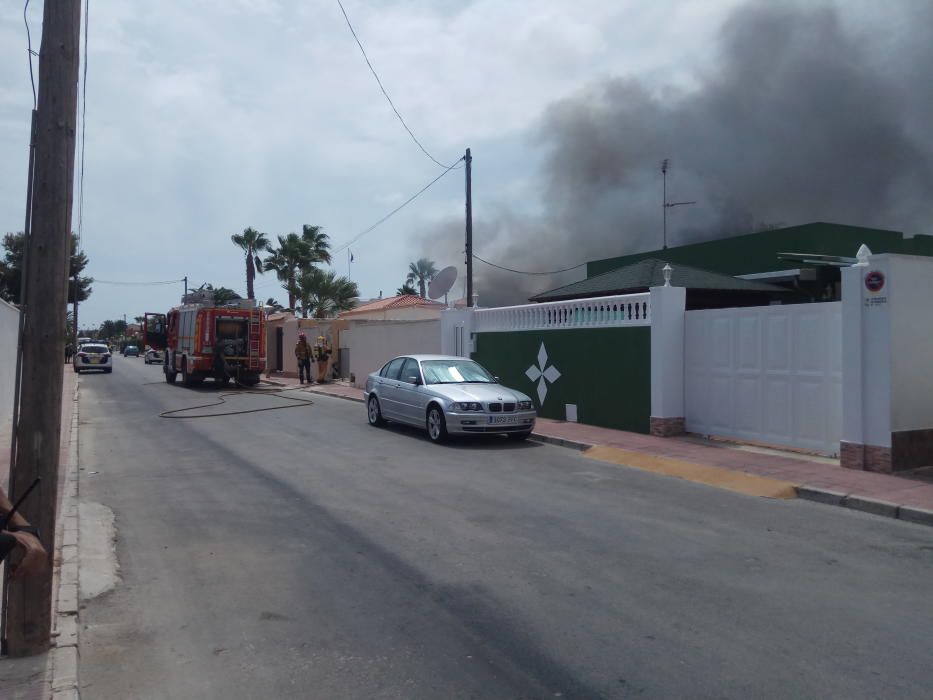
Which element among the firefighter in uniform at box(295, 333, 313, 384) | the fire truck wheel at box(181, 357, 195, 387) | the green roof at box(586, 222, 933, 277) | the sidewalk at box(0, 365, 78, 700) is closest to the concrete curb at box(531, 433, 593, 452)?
the sidewalk at box(0, 365, 78, 700)

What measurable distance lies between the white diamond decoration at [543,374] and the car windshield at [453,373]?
2.12 meters

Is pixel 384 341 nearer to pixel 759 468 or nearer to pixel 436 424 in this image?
pixel 436 424

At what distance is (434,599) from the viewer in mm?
5270

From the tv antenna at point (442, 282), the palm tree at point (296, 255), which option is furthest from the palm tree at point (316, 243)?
the tv antenna at point (442, 282)

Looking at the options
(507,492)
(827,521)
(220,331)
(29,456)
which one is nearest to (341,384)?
(220,331)

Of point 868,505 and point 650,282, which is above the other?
point 650,282

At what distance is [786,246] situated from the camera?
25.6 m

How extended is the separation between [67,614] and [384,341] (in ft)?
62.5

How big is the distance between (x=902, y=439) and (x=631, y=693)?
732cm

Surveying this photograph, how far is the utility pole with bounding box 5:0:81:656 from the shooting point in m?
4.20

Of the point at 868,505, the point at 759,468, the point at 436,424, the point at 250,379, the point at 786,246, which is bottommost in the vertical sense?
the point at 868,505

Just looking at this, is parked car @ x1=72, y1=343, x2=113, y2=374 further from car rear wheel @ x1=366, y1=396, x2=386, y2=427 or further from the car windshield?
the car windshield

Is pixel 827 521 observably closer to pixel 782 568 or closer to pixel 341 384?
pixel 782 568

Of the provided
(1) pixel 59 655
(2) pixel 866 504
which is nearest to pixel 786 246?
(2) pixel 866 504
